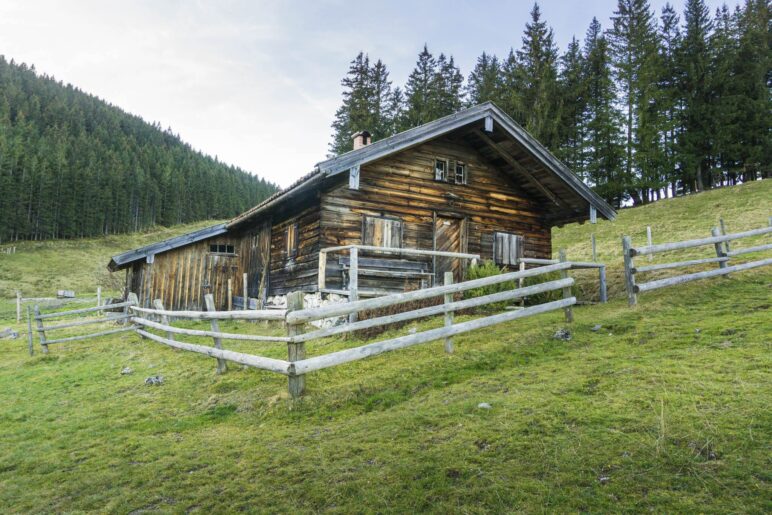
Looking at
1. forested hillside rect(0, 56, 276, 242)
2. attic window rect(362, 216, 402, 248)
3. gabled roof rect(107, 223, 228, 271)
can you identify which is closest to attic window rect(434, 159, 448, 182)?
attic window rect(362, 216, 402, 248)

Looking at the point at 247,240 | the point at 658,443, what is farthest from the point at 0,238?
the point at 658,443

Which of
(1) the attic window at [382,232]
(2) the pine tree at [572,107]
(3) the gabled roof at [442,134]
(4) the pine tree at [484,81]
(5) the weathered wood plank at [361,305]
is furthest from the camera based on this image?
(4) the pine tree at [484,81]

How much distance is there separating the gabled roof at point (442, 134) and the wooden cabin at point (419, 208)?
34mm

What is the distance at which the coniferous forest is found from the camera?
120 feet

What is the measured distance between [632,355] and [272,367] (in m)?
5.32

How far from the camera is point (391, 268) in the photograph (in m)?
14.0

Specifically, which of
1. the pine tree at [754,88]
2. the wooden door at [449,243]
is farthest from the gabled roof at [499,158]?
the pine tree at [754,88]

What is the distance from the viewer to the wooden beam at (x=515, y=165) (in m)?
15.3

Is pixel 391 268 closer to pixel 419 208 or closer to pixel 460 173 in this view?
pixel 419 208

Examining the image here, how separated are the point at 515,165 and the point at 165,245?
14.8 meters

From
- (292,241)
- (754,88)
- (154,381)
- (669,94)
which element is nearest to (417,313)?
(154,381)

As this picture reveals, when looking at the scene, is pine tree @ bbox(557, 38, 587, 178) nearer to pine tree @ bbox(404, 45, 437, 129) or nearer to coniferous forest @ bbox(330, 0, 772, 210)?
coniferous forest @ bbox(330, 0, 772, 210)

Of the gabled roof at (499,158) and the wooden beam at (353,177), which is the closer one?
the wooden beam at (353,177)

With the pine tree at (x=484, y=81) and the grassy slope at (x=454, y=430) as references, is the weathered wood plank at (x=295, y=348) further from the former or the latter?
the pine tree at (x=484, y=81)
